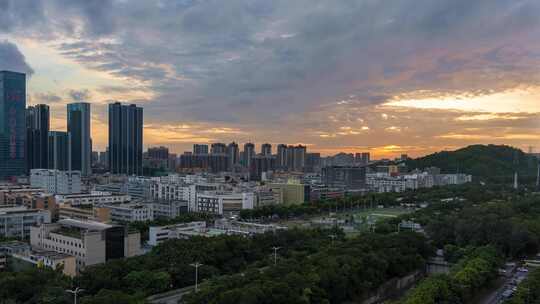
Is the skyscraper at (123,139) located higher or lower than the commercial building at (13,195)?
higher

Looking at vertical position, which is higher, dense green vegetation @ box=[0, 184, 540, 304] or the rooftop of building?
the rooftop of building

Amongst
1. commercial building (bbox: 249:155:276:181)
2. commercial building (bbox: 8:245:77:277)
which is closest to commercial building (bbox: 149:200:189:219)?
commercial building (bbox: 8:245:77:277)

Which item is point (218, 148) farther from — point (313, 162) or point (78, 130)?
point (78, 130)

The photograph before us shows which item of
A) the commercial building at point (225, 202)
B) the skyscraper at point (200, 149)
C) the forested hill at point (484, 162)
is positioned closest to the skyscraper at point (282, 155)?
the skyscraper at point (200, 149)

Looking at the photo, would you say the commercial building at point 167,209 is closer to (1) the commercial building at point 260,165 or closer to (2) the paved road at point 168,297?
(2) the paved road at point 168,297

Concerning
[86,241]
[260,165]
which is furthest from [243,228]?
[260,165]

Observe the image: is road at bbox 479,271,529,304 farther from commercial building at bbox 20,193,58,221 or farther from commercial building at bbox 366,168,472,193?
commercial building at bbox 366,168,472,193
